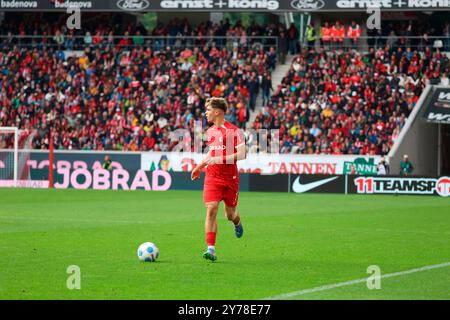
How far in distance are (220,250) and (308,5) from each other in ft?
105

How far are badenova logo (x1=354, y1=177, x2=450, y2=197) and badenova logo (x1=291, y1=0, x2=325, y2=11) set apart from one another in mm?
11240

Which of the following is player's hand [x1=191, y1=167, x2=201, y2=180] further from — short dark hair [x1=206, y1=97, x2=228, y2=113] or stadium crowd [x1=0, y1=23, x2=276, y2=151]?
stadium crowd [x1=0, y1=23, x2=276, y2=151]

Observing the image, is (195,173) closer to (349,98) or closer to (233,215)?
(233,215)

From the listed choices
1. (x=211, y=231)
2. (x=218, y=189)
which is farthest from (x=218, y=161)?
(x=211, y=231)

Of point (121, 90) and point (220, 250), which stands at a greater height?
point (121, 90)

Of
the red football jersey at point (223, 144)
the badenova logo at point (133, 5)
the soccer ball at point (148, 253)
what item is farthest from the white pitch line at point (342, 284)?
the badenova logo at point (133, 5)

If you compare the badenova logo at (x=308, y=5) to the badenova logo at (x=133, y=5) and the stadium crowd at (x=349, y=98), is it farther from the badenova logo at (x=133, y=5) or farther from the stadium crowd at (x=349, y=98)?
the badenova logo at (x=133, y=5)

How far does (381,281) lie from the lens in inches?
454

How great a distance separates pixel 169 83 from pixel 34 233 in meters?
28.7

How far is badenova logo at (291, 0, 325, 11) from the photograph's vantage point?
1793 inches

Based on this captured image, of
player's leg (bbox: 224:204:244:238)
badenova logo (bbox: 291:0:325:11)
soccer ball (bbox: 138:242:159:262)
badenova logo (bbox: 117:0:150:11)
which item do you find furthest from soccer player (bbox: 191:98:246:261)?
badenova logo (bbox: 117:0:150:11)

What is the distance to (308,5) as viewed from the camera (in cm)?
4559
